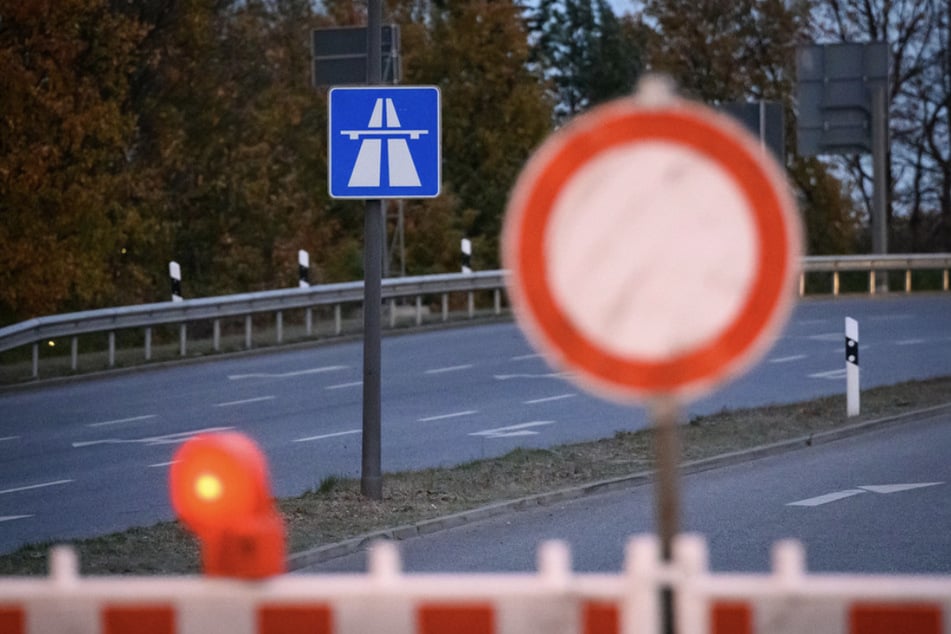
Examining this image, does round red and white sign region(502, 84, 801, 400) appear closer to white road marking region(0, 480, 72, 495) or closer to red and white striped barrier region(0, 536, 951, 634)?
red and white striped barrier region(0, 536, 951, 634)

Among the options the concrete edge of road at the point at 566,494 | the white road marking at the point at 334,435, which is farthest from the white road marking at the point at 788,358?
the white road marking at the point at 334,435

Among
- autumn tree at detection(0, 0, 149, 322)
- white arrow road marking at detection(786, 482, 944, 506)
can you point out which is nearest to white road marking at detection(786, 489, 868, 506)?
white arrow road marking at detection(786, 482, 944, 506)

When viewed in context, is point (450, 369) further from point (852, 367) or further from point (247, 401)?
point (852, 367)

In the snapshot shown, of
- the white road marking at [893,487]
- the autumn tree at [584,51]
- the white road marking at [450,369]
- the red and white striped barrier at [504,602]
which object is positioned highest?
the autumn tree at [584,51]

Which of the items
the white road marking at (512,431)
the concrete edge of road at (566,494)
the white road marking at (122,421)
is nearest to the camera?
the concrete edge of road at (566,494)

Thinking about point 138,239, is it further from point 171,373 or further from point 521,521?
point 521,521

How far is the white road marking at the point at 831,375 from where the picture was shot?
80.5 ft

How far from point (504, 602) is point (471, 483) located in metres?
10.8

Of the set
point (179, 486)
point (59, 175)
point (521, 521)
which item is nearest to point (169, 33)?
point (59, 175)

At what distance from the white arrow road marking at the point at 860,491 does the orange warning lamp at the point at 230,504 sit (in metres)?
10.2

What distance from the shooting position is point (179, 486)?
3975mm

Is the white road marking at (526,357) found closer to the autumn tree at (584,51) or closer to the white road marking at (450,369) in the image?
the white road marking at (450,369)

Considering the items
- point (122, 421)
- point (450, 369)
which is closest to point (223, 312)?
point (450, 369)

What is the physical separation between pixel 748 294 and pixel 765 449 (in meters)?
13.8
